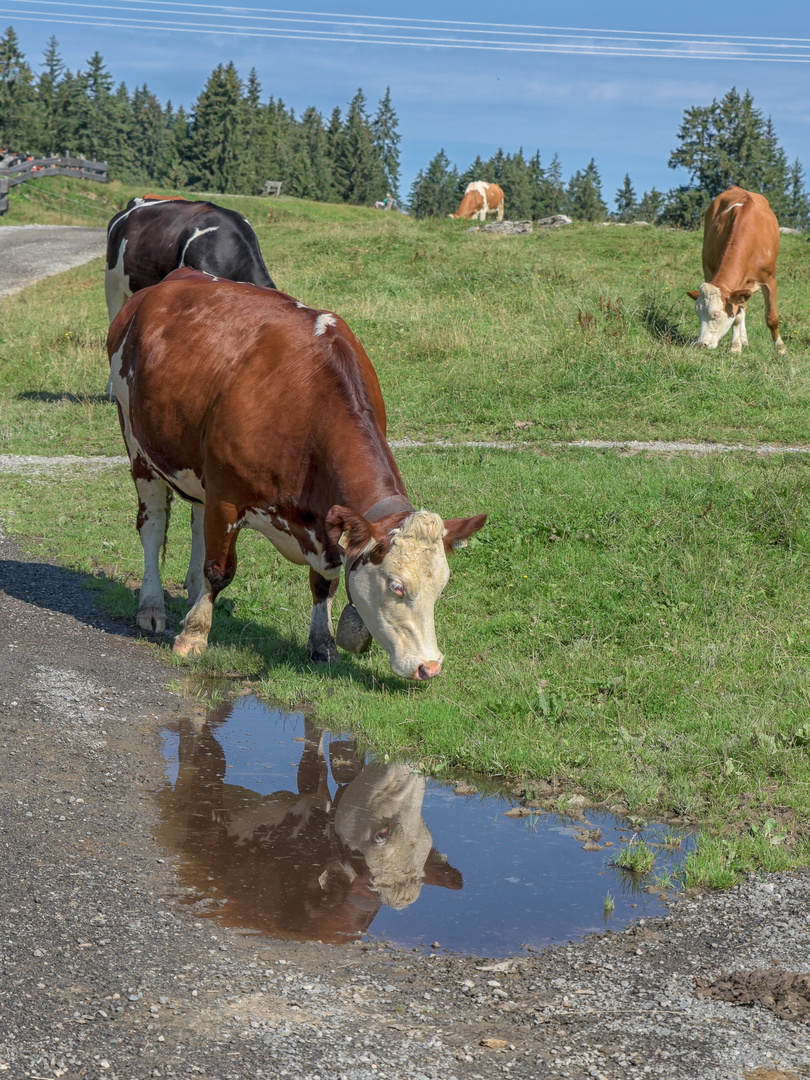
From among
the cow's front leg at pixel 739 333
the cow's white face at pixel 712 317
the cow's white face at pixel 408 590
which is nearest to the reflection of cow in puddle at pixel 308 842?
the cow's white face at pixel 408 590

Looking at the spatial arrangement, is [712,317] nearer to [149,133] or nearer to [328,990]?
[328,990]

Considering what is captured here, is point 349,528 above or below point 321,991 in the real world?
above

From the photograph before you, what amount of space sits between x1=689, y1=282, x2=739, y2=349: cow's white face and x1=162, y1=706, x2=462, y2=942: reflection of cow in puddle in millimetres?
11864

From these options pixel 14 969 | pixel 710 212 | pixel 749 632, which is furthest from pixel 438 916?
pixel 710 212

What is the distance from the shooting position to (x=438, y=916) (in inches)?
157

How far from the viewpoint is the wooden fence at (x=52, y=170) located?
44050 millimetres

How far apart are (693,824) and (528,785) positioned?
81cm

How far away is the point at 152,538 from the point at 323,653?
1826 mm

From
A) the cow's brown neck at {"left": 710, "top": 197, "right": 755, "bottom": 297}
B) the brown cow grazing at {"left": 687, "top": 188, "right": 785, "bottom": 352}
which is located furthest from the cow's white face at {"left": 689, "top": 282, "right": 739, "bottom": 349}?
the cow's brown neck at {"left": 710, "top": 197, "right": 755, "bottom": 297}

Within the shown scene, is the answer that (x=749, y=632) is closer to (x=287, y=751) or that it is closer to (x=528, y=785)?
(x=528, y=785)

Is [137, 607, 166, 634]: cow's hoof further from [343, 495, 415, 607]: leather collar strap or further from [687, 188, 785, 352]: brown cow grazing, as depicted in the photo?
[687, 188, 785, 352]: brown cow grazing

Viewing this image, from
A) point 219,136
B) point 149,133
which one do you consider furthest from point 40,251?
point 149,133

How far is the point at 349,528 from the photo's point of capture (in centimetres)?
535

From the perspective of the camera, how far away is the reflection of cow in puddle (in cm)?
399
